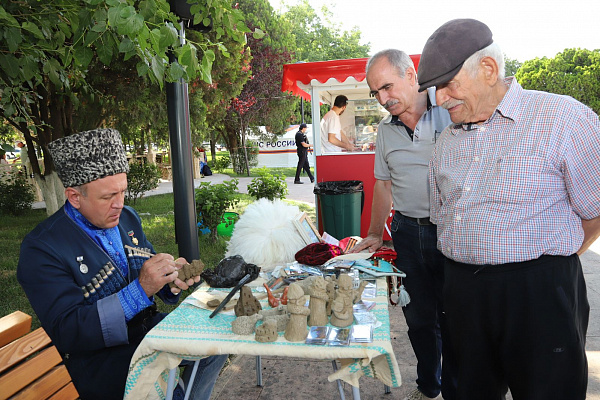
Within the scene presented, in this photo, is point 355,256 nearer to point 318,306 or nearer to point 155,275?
point 318,306

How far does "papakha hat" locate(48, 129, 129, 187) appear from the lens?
190 centimetres

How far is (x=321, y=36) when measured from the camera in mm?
32312

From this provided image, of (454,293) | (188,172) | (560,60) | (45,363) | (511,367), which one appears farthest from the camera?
(560,60)

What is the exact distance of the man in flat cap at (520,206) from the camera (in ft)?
5.10

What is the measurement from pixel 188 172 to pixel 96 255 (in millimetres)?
2180

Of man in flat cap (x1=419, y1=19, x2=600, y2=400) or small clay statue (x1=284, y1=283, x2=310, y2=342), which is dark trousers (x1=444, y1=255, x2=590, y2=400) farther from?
small clay statue (x1=284, y1=283, x2=310, y2=342)

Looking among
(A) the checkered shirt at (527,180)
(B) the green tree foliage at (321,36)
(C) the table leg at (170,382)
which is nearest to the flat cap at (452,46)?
(A) the checkered shirt at (527,180)

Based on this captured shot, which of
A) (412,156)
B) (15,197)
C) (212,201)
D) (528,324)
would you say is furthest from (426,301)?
(15,197)

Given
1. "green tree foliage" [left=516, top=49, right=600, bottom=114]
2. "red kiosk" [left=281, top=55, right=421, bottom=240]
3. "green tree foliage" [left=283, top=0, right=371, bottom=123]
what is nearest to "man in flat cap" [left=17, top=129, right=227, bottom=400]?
"red kiosk" [left=281, top=55, right=421, bottom=240]

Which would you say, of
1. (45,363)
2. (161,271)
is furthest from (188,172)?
(45,363)

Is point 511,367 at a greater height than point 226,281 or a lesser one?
lesser

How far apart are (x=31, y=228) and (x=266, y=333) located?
31.0 ft

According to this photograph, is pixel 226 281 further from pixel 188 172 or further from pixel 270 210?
pixel 188 172

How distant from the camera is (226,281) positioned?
2287 mm
